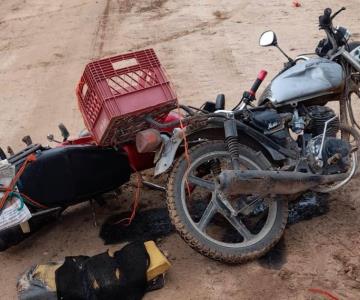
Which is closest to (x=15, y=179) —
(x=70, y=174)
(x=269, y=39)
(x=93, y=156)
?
(x=70, y=174)

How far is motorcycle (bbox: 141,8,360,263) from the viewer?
3766 millimetres

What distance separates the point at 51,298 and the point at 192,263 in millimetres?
1025

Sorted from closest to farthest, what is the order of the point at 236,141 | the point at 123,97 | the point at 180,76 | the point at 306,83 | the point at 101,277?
the point at 101,277
the point at 123,97
the point at 236,141
the point at 306,83
the point at 180,76

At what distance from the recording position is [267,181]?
3807mm

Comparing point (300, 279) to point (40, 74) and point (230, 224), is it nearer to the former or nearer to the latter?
point (230, 224)

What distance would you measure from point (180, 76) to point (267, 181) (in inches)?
172

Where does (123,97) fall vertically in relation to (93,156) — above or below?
above

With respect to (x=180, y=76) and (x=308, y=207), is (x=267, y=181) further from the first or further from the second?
(x=180, y=76)

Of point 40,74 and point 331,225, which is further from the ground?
point 40,74

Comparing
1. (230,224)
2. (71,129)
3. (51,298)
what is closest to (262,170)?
(230,224)

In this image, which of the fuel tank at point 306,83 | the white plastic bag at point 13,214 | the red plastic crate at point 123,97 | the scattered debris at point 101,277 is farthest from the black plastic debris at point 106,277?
the fuel tank at point 306,83

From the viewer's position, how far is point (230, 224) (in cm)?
428

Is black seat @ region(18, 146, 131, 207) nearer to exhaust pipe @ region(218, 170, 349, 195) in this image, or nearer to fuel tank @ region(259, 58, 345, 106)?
exhaust pipe @ region(218, 170, 349, 195)

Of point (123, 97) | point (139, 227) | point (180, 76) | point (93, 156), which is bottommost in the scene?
point (180, 76)
